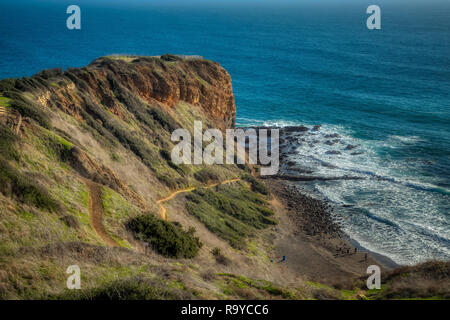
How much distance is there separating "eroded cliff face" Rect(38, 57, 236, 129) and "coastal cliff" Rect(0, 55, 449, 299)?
0.43 ft

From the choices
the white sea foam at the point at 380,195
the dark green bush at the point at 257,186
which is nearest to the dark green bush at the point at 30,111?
the dark green bush at the point at 257,186

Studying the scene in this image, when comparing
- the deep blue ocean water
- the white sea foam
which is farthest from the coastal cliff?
the deep blue ocean water

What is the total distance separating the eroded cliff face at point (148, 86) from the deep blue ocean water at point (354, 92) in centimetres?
1555

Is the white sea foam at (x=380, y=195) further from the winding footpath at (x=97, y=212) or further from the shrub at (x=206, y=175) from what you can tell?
the winding footpath at (x=97, y=212)

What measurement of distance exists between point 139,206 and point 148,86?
19876mm

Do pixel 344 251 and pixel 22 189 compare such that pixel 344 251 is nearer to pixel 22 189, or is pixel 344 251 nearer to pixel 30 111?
pixel 22 189

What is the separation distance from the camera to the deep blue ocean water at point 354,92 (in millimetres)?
38000

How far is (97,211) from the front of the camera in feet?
61.4

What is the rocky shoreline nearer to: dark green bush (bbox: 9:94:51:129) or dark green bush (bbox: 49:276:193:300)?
dark green bush (bbox: 49:276:193:300)

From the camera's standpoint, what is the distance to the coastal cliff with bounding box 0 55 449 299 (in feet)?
42.5

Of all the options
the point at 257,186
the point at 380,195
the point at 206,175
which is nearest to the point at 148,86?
the point at 206,175

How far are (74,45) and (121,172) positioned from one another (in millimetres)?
125006
